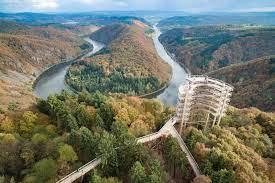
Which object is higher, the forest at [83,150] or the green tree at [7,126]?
the forest at [83,150]

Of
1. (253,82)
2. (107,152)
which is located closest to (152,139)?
(107,152)

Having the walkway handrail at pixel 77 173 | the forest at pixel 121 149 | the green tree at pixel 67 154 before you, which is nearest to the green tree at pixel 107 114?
the forest at pixel 121 149

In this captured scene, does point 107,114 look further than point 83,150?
Yes

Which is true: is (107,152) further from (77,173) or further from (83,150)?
(83,150)

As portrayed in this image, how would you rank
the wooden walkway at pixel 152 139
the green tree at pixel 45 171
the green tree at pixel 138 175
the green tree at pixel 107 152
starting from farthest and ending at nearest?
1. the green tree at pixel 107 152
2. the wooden walkway at pixel 152 139
3. the green tree at pixel 45 171
4. the green tree at pixel 138 175

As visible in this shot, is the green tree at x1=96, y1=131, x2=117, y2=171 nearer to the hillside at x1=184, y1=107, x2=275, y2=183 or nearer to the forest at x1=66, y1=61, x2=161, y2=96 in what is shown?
the hillside at x1=184, y1=107, x2=275, y2=183

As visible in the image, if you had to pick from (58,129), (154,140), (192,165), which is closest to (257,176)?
(192,165)

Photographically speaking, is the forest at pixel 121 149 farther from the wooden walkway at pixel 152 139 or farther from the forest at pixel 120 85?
the forest at pixel 120 85

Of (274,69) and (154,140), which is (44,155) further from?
(274,69)
